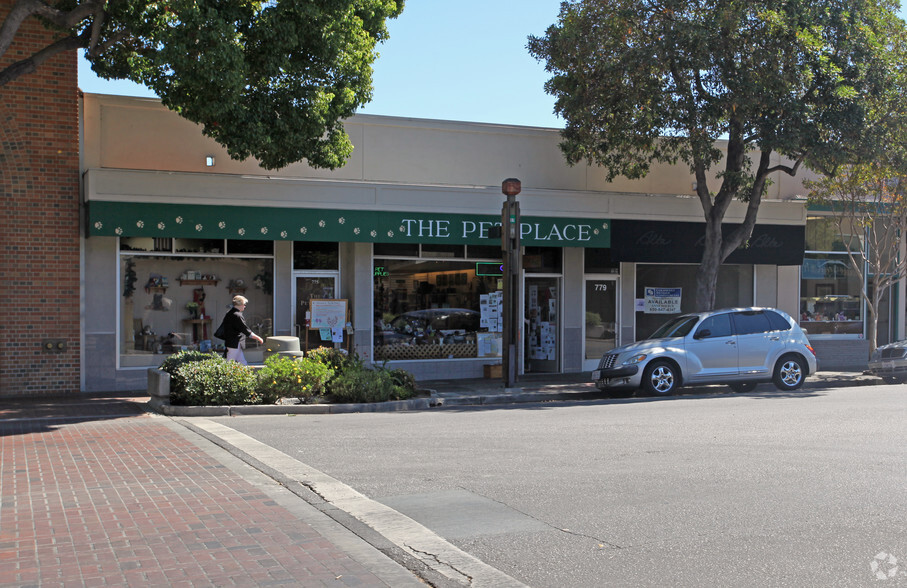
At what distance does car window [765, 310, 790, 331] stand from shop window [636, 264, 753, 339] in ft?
12.6

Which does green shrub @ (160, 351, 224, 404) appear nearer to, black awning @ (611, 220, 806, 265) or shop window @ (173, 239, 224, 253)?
shop window @ (173, 239, 224, 253)

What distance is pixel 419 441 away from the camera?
9961 mm

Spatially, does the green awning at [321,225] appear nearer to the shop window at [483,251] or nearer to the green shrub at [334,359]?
the shop window at [483,251]

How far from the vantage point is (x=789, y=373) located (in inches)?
636

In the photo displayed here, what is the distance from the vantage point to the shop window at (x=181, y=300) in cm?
1584

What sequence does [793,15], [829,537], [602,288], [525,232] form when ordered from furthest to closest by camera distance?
[602,288] → [525,232] → [793,15] → [829,537]

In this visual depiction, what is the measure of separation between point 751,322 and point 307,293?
8882 millimetres

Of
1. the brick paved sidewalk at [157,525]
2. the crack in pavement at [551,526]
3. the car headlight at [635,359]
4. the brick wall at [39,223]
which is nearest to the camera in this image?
the brick paved sidewalk at [157,525]

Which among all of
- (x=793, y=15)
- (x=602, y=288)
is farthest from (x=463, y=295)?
(x=793, y=15)

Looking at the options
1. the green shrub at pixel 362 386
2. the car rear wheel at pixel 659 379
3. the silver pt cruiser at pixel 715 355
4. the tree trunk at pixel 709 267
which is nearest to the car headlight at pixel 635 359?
the silver pt cruiser at pixel 715 355

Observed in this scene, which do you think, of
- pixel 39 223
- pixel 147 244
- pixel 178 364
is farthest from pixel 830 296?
pixel 39 223

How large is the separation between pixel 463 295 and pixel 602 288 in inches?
139

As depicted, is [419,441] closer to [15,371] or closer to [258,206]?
[258,206]

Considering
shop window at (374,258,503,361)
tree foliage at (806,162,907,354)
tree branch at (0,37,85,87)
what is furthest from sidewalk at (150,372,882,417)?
tree branch at (0,37,85,87)
